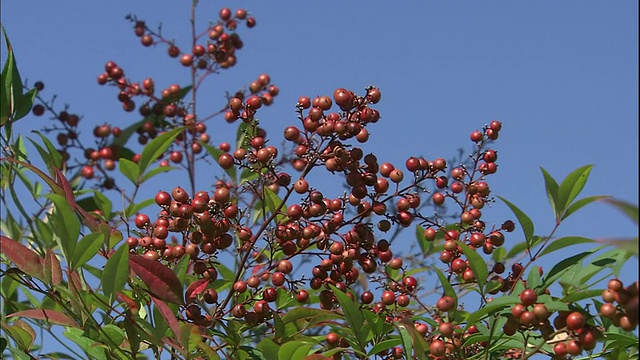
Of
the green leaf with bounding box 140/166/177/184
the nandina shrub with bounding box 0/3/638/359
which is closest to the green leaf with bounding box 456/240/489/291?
the nandina shrub with bounding box 0/3/638/359

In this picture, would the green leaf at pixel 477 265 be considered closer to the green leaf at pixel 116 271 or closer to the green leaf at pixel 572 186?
the green leaf at pixel 572 186

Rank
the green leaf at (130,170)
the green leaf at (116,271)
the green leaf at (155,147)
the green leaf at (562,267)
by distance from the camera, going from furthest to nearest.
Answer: the green leaf at (130,170) < the green leaf at (155,147) < the green leaf at (562,267) < the green leaf at (116,271)

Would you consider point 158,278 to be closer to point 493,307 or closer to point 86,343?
point 86,343

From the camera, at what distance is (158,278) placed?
5.42 feet

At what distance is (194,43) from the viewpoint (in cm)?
396

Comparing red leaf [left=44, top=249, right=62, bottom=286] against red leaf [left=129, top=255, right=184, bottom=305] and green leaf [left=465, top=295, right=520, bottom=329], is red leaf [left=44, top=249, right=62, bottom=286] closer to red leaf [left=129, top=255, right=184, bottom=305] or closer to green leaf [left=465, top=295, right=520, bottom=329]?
red leaf [left=129, top=255, right=184, bottom=305]

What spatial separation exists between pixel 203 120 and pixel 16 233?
43.8 inches

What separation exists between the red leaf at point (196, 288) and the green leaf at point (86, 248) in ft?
0.81

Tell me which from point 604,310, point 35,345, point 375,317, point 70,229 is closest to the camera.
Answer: point 604,310

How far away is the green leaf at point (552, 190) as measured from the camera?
175cm

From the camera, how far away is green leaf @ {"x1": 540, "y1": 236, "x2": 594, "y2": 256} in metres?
1.65

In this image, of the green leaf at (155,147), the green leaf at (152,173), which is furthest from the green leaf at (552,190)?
the green leaf at (152,173)

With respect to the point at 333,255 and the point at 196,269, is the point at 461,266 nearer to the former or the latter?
the point at 333,255

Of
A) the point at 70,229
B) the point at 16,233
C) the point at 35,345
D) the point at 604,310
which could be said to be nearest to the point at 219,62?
the point at 16,233
